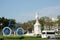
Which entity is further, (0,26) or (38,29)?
(0,26)

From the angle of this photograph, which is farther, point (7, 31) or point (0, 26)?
point (0, 26)

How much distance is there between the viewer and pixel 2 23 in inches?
3095

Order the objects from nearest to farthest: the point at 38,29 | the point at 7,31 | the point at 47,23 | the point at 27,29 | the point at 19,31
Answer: the point at 7,31
the point at 19,31
the point at 38,29
the point at 47,23
the point at 27,29

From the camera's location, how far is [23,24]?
281 ft

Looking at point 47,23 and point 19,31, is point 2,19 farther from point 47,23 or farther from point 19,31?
point 19,31

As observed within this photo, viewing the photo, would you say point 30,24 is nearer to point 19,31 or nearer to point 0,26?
point 0,26

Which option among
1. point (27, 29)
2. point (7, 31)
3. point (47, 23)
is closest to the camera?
point (7, 31)

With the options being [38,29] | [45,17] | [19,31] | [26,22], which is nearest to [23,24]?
[26,22]

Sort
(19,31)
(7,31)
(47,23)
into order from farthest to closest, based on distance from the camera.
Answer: (47,23) → (19,31) → (7,31)

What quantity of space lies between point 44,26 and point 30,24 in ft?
22.9

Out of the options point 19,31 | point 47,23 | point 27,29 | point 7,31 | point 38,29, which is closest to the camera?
point 7,31

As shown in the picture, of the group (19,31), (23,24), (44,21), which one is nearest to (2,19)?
(23,24)

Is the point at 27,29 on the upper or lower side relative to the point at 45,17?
lower

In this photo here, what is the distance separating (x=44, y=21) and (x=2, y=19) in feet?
59.0
